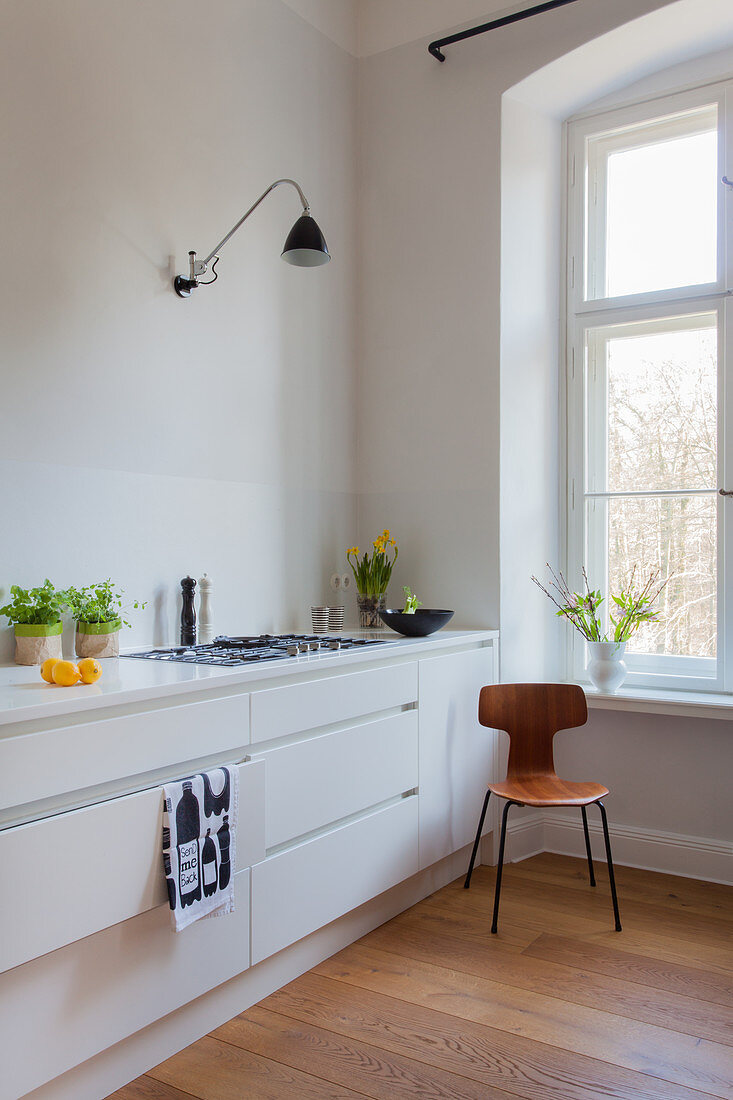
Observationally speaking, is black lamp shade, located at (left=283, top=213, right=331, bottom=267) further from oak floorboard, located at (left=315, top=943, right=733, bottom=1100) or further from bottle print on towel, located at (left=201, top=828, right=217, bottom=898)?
oak floorboard, located at (left=315, top=943, right=733, bottom=1100)

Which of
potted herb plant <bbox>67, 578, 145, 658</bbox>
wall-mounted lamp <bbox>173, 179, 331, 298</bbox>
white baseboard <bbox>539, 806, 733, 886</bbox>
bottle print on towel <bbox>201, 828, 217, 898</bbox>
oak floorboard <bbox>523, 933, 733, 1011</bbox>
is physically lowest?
oak floorboard <bbox>523, 933, 733, 1011</bbox>

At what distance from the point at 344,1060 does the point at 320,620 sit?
4.79ft

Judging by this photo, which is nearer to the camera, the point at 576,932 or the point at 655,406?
the point at 576,932

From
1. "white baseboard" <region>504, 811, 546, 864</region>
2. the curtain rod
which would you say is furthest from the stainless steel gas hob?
the curtain rod

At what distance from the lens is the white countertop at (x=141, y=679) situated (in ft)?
5.14

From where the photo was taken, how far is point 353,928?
2486 millimetres

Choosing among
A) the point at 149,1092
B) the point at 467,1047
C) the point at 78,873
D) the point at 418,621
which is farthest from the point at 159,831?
the point at 418,621

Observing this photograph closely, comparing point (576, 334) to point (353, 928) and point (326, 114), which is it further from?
point (353, 928)

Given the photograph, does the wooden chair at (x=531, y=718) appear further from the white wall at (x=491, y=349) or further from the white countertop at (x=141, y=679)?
the white countertop at (x=141, y=679)

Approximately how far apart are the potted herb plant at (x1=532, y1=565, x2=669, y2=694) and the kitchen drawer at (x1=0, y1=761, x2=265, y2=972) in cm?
189

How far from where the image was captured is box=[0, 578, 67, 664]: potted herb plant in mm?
2068

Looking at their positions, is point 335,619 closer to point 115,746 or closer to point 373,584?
point 373,584

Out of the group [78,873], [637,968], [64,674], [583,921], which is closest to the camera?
[78,873]

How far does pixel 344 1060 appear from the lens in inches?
74.1
